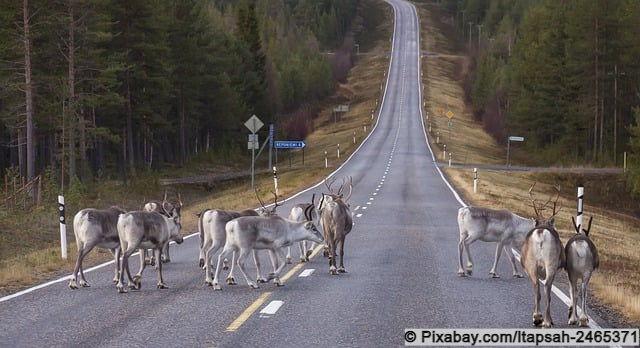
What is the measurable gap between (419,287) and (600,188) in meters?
48.6

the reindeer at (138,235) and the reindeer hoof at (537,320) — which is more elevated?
the reindeer at (138,235)

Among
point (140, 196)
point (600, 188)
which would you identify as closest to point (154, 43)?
point (140, 196)

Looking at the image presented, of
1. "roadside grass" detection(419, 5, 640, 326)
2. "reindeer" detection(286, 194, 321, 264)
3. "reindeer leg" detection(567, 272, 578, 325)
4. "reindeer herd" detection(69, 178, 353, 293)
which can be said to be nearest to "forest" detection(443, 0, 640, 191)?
"roadside grass" detection(419, 5, 640, 326)

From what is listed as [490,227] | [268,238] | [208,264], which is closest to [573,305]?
[490,227]

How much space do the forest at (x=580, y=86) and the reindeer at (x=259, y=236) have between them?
40.9 m

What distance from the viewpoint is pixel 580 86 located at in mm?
72500

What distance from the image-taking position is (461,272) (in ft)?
50.5

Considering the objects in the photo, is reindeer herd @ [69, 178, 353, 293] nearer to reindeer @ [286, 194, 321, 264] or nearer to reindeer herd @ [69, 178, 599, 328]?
reindeer herd @ [69, 178, 599, 328]

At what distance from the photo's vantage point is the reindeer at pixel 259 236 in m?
13.8

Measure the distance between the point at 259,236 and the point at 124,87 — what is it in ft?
145

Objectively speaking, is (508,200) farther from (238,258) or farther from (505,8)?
(505,8)

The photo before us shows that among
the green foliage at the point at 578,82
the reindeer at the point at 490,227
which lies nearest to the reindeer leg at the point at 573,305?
the reindeer at the point at 490,227

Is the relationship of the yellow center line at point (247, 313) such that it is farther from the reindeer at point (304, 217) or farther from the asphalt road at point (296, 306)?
the reindeer at point (304, 217)

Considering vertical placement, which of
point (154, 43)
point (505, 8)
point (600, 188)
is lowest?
point (600, 188)
